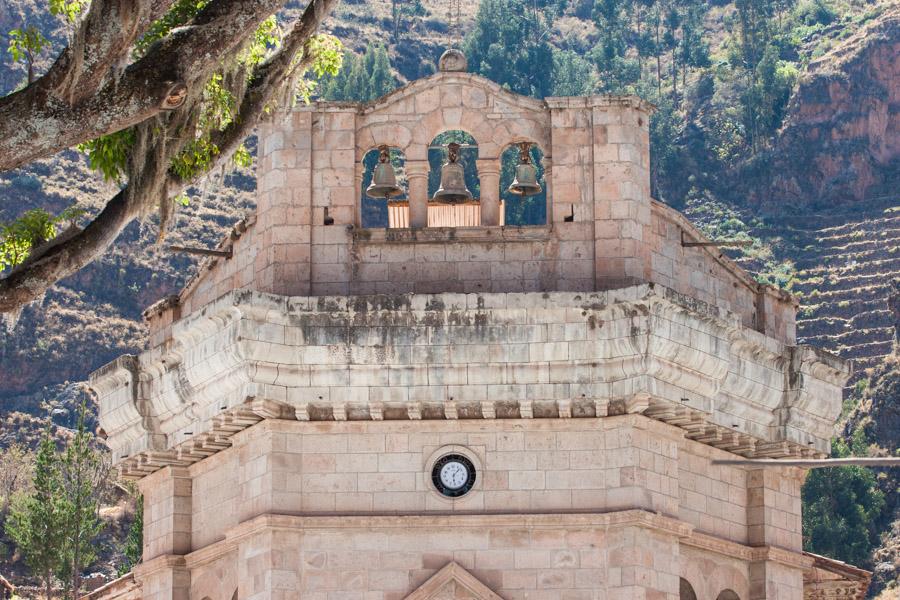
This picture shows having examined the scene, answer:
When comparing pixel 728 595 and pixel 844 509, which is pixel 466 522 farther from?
pixel 844 509

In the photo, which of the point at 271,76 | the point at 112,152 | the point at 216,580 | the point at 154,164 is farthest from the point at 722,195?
the point at 154,164

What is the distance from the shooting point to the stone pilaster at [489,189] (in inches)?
1157

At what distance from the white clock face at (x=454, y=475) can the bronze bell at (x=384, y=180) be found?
3819 mm

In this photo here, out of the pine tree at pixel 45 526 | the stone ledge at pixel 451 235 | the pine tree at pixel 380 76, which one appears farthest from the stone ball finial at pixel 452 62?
the pine tree at pixel 380 76

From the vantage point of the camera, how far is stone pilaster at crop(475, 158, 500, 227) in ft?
96.4

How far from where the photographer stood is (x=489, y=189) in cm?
2941

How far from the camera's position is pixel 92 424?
4350 inches

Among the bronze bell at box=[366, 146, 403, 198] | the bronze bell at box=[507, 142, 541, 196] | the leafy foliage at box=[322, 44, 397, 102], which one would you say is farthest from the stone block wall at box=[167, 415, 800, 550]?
the leafy foliage at box=[322, 44, 397, 102]

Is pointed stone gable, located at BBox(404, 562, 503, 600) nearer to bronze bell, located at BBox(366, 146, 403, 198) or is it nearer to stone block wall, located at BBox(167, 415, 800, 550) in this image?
stone block wall, located at BBox(167, 415, 800, 550)

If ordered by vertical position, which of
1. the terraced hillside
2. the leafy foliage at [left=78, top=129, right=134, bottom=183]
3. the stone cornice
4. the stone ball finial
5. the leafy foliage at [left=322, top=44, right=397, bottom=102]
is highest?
the leafy foliage at [left=322, top=44, right=397, bottom=102]

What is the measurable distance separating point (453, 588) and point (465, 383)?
2.57 meters

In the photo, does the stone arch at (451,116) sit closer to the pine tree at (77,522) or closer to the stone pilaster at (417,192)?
the stone pilaster at (417,192)

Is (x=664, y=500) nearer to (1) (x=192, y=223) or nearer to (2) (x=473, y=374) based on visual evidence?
(2) (x=473, y=374)

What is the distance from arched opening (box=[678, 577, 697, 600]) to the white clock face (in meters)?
3.35
